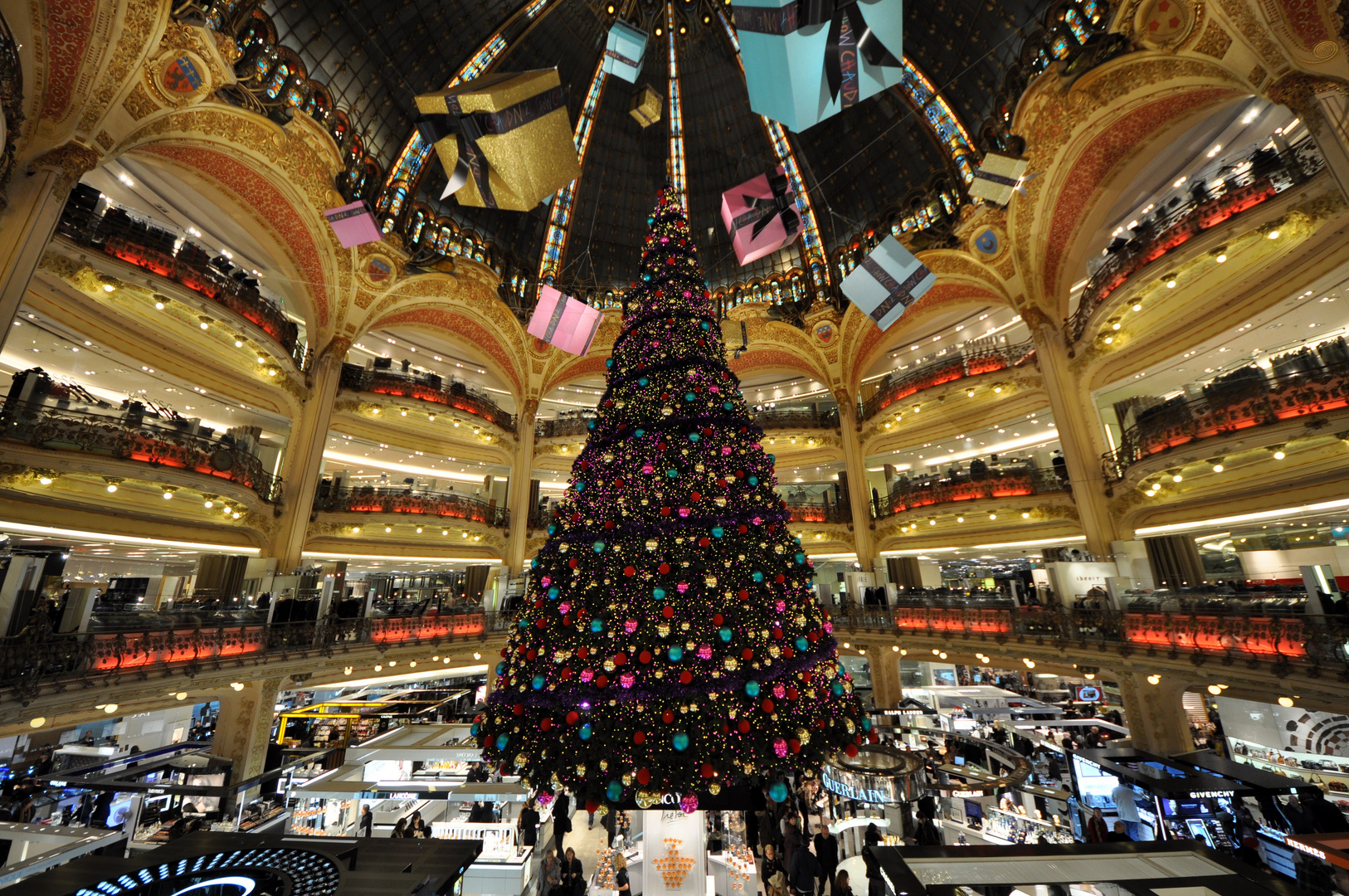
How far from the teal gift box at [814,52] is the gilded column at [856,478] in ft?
57.7

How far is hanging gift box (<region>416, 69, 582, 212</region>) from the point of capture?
36.2ft

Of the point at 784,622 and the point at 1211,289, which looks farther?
the point at 1211,289

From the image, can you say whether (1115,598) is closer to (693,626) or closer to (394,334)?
(693,626)

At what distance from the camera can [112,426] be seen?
11.8 m

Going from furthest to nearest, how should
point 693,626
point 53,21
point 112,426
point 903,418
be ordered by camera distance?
point 903,418 < point 112,426 < point 53,21 < point 693,626

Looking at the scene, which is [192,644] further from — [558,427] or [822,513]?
[822,513]

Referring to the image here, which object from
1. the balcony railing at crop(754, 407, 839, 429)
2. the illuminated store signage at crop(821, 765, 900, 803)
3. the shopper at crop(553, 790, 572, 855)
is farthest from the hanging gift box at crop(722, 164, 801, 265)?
the balcony railing at crop(754, 407, 839, 429)

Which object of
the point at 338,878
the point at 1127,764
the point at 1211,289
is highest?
the point at 1211,289

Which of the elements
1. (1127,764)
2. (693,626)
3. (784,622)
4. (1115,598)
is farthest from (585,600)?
(1115,598)

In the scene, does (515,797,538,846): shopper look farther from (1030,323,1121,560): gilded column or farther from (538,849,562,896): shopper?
(1030,323,1121,560): gilded column

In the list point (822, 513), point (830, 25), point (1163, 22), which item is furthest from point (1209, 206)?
point (822, 513)

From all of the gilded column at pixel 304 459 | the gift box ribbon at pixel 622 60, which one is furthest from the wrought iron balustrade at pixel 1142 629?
the gilded column at pixel 304 459

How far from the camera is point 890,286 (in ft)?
40.6

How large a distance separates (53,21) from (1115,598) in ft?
85.2
